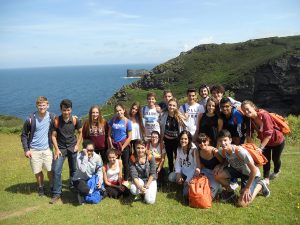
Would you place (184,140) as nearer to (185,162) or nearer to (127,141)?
(185,162)

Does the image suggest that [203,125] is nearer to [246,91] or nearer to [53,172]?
[53,172]

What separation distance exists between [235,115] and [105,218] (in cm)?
408

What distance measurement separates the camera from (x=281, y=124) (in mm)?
8492

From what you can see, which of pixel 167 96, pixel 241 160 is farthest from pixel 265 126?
pixel 167 96

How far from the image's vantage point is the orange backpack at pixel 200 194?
7.77 m

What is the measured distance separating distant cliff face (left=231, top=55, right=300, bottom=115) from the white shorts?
71397 millimetres

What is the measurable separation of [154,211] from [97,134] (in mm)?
2599

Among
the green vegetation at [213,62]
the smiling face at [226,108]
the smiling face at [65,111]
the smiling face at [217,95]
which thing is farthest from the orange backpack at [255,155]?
the green vegetation at [213,62]

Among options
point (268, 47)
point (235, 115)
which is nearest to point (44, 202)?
point (235, 115)

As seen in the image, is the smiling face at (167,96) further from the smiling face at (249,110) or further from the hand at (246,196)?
the hand at (246,196)

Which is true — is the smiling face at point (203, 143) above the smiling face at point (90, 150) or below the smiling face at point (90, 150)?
above

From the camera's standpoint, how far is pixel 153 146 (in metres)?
9.34

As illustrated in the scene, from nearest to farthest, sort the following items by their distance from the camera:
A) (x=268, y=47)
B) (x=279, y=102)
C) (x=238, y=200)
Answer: (x=238, y=200), (x=279, y=102), (x=268, y=47)

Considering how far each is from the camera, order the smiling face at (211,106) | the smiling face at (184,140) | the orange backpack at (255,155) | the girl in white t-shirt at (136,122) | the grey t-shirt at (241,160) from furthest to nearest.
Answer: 1. the girl in white t-shirt at (136,122)
2. the smiling face at (184,140)
3. the smiling face at (211,106)
4. the orange backpack at (255,155)
5. the grey t-shirt at (241,160)
